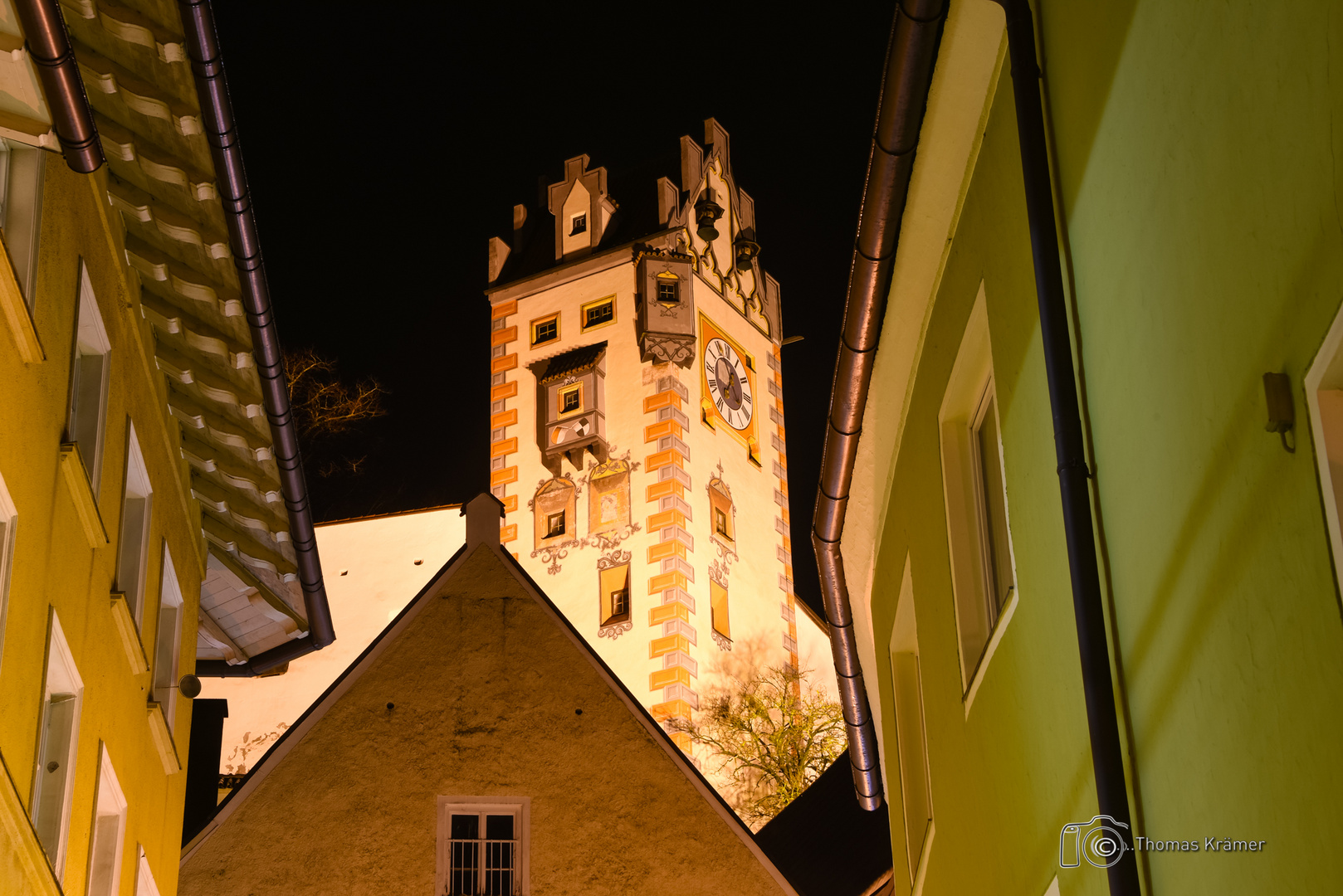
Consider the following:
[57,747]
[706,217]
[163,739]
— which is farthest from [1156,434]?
[706,217]

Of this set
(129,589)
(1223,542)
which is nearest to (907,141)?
(1223,542)

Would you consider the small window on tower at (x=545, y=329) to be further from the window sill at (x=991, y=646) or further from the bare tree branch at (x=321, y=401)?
the window sill at (x=991, y=646)

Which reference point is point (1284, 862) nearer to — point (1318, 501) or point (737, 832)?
point (1318, 501)

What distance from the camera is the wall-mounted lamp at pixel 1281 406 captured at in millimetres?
3133

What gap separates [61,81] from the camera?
617 centimetres

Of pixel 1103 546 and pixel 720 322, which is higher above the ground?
pixel 720 322

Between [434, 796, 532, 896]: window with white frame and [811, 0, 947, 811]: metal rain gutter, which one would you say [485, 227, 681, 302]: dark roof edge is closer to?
[434, 796, 532, 896]: window with white frame

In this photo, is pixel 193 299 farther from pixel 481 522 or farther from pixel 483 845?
pixel 483 845

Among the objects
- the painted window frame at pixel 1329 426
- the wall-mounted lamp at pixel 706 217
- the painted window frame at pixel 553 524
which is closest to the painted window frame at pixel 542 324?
the wall-mounted lamp at pixel 706 217

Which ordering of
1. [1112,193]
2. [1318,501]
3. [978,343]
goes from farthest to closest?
[978,343]
[1112,193]
[1318,501]

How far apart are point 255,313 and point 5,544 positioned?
3.64 meters

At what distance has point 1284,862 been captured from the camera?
3.19 meters

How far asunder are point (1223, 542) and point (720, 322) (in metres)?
Answer: 43.1

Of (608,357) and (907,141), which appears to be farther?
(608,357)
